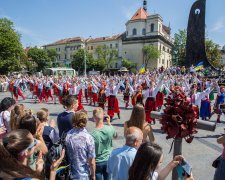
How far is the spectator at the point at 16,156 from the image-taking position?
1.99 m

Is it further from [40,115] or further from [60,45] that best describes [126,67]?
[40,115]

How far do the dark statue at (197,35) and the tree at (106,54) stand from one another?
4616 centimetres

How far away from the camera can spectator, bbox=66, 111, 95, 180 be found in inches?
142

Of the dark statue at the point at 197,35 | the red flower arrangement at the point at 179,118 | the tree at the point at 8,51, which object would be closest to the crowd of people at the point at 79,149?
the red flower arrangement at the point at 179,118

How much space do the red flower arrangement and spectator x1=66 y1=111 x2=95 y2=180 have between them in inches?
51.0

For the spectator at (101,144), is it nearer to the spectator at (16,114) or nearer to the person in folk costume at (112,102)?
the spectator at (16,114)

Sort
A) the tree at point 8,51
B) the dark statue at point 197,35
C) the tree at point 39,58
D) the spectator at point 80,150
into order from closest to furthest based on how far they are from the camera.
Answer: the spectator at point 80,150, the dark statue at point 197,35, the tree at point 8,51, the tree at point 39,58

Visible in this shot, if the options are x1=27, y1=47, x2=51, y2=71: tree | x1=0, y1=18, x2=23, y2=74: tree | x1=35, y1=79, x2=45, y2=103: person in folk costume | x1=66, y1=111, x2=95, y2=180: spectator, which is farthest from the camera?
x1=27, y1=47, x2=51, y2=71: tree

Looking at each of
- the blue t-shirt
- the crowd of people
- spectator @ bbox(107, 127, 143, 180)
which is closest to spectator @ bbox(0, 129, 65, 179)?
the crowd of people

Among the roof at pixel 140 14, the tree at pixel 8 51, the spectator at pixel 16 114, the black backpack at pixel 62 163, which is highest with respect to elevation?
the roof at pixel 140 14

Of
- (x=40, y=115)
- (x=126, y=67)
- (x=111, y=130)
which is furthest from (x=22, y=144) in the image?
(x=126, y=67)

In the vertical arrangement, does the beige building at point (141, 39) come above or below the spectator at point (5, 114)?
above

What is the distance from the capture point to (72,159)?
364cm

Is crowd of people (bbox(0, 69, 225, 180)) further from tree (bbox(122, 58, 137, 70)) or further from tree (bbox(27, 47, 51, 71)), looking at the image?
tree (bbox(27, 47, 51, 71))
